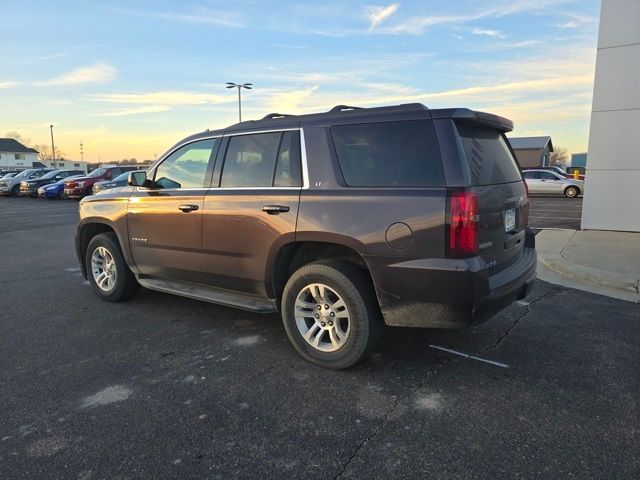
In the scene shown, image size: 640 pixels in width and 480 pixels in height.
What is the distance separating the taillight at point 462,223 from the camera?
10.3 feet

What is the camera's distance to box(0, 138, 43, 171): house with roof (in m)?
97.9

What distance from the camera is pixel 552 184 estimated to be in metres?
24.1

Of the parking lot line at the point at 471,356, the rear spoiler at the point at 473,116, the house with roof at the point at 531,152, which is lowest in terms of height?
the parking lot line at the point at 471,356

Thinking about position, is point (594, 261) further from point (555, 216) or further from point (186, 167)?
point (555, 216)

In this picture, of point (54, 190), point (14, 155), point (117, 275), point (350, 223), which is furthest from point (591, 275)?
point (14, 155)

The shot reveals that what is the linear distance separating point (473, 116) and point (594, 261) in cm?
505

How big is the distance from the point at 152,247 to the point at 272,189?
5.63ft

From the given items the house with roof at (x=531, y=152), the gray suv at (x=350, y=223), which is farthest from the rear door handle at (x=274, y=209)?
the house with roof at (x=531, y=152)

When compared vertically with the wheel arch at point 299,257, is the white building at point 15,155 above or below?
above

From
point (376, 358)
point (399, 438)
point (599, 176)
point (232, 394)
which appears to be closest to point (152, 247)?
point (232, 394)

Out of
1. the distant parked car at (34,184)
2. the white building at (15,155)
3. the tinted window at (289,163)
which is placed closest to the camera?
the tinted window at (289,163)

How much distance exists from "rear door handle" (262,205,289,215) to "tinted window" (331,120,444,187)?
558 millimetres

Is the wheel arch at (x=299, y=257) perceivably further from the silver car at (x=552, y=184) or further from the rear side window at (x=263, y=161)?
the silver car at (x=552, y=184)

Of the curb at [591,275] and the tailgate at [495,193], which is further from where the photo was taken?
the curb at [591,275]
